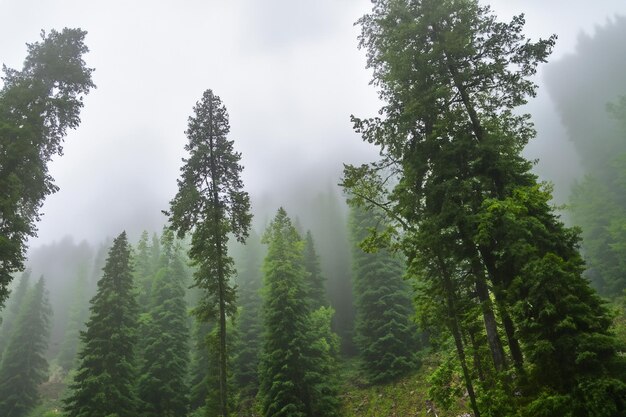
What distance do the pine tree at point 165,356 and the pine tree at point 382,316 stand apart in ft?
49.4

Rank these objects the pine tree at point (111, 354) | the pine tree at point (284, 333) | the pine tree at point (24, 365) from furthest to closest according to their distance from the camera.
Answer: the pine tree at point (24, 365) < the pine tree at point (284, 333) < the pine tree at point (111, 354)

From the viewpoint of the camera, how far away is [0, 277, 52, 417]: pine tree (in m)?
37.1

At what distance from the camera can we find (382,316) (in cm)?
3130

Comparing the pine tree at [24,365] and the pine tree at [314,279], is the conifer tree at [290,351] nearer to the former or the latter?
the pine tree at [314,279]

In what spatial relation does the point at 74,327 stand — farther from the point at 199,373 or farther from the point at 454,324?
the point at 454,324

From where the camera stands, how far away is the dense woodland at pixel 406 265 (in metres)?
9.59

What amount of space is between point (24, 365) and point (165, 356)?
2285 centimetres

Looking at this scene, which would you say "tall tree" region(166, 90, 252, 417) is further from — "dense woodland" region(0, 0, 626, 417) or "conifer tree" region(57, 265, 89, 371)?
"conifer tree" region(57, 265, 89, 371)

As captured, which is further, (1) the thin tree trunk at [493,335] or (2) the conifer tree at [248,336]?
(2) the conifer tree at [248,336]

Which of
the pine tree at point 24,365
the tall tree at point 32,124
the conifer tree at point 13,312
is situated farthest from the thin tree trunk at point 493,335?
the conifer tree at point 13,312

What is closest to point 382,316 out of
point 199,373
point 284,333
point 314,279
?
point 284,333

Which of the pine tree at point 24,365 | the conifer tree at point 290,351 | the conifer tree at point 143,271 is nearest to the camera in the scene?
the conifer tree at point 290,351

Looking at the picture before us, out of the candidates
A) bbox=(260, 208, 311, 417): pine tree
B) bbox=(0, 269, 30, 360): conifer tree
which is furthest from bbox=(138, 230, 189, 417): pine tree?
bbox=(0, 269, 30, 360): conifer tree

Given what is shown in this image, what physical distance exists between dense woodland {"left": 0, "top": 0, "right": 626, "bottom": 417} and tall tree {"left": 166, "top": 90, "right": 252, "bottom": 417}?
0.11m
